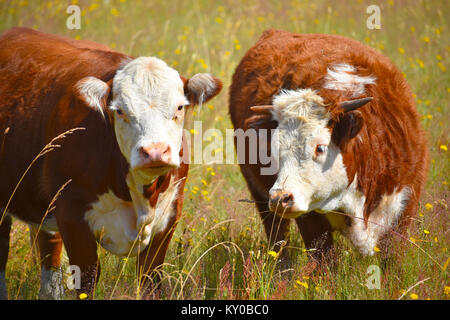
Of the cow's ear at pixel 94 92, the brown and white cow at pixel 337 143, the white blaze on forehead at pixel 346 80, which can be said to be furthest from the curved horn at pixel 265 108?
the cow's ear at pixel 94 92

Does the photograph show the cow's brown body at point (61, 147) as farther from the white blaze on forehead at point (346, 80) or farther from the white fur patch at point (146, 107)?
the white blaze on forehead at point (346, 80)

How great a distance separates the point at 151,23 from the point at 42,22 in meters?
2.19

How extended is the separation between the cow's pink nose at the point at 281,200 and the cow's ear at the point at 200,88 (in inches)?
30.1

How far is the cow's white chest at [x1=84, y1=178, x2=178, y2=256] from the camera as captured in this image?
3.76 meters

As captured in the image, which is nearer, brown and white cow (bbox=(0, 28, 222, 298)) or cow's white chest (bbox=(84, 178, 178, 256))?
Answer: brown and white cow (bbox=(0, 28, 222, 298))

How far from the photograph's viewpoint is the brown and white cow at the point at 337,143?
401cm

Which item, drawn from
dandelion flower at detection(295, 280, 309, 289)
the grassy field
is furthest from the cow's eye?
dandelion flower at detection(295, 280, 309, 289)

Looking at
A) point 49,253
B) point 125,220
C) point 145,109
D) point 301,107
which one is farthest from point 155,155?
point 49,253

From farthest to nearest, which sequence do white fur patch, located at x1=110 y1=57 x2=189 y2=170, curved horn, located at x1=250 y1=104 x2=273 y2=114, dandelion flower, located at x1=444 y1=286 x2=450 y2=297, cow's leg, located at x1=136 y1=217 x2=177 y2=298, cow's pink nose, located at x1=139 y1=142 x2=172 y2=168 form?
1. curved horn, located at x1=250 y1=104 x2=273 y2=114
2. cow's leg, located at x1=136 y1=217 x2=177 y2=298
3. dandelion flower, located at x1=444 y1=286 x2=450 y2=297
4. white fur patch, located at x1=110 y1=57 x2=189 y2=170
5. cow's pink nose, located at x1=139 y1=142 x2=172 y2=168

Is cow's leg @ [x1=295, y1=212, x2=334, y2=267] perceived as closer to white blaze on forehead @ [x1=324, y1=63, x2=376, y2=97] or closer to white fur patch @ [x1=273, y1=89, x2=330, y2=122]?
white fur patch @ [x1=273, y1=89, x2=330, y2=122]

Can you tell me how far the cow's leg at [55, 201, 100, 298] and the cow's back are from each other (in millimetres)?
187

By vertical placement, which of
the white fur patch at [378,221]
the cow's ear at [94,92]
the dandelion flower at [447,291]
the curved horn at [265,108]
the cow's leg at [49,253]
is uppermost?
the cow's ear at [94,92]

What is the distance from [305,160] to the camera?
157 inches
